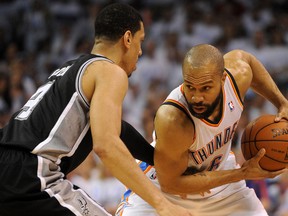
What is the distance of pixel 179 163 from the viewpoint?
407 cm

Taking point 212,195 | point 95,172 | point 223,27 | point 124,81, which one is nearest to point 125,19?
point 124,81

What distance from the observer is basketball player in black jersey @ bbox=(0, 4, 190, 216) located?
3.01m

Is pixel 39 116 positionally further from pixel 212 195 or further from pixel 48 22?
pixel 48 22

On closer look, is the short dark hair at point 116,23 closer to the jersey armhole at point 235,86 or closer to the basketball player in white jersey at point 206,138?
the basketball player in white jersey at point 206,138

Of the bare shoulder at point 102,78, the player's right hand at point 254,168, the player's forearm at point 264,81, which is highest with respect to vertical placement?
the bare shoulder at point 102,78

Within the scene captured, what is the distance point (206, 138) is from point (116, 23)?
113cm

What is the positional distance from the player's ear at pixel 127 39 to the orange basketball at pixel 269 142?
51.9 inches

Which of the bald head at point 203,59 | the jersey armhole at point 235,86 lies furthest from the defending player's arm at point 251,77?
the bald head at point 203,59

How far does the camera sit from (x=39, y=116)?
329 cm

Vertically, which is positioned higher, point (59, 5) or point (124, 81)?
point (124, 81)

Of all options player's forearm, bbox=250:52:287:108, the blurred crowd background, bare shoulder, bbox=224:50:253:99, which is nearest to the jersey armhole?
bare shoulder, bbox=224:50:253:99

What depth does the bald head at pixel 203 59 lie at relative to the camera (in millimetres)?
3834

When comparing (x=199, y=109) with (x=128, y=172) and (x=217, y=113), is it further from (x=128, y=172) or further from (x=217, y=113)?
(x=128, y=172)

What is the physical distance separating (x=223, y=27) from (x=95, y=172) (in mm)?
4371
